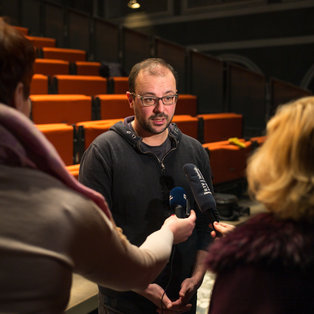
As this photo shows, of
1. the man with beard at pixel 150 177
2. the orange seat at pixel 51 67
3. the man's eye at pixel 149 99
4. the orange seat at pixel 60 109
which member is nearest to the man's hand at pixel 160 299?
the man with beard at pixel 150 177

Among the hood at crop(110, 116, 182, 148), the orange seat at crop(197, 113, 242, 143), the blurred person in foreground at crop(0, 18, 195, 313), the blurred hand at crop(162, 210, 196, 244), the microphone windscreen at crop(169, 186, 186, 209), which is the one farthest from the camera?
the orange seat at crop(197, 113, 242, 143)

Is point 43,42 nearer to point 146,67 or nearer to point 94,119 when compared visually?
point 94,119

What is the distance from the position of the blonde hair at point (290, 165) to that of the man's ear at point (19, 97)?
0.88ft

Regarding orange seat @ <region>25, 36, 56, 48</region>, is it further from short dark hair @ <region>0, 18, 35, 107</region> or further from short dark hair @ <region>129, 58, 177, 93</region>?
short dark hair @ <region>0, 18, 35, 107</region>

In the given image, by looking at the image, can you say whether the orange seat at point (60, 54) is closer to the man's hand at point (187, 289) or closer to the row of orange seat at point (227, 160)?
the row of orange seat at point (227, 160)

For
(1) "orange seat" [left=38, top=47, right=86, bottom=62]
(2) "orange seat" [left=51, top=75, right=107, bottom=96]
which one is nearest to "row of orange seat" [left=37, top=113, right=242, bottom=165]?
(2) "orange seat" [left=51, top=75, right=107, bottom=96]

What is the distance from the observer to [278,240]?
409 millimetres

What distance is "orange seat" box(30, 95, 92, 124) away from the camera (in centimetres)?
192

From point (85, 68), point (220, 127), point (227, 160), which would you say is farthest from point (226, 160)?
point (85, 68)

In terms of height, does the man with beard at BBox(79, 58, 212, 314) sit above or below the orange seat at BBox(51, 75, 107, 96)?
below

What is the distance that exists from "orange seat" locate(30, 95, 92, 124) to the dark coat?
162cm

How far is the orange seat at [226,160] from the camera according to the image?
2.01 meters

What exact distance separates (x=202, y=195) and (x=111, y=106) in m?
1.65

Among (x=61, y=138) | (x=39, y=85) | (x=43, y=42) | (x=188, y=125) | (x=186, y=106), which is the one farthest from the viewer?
(x=43, y=42)
